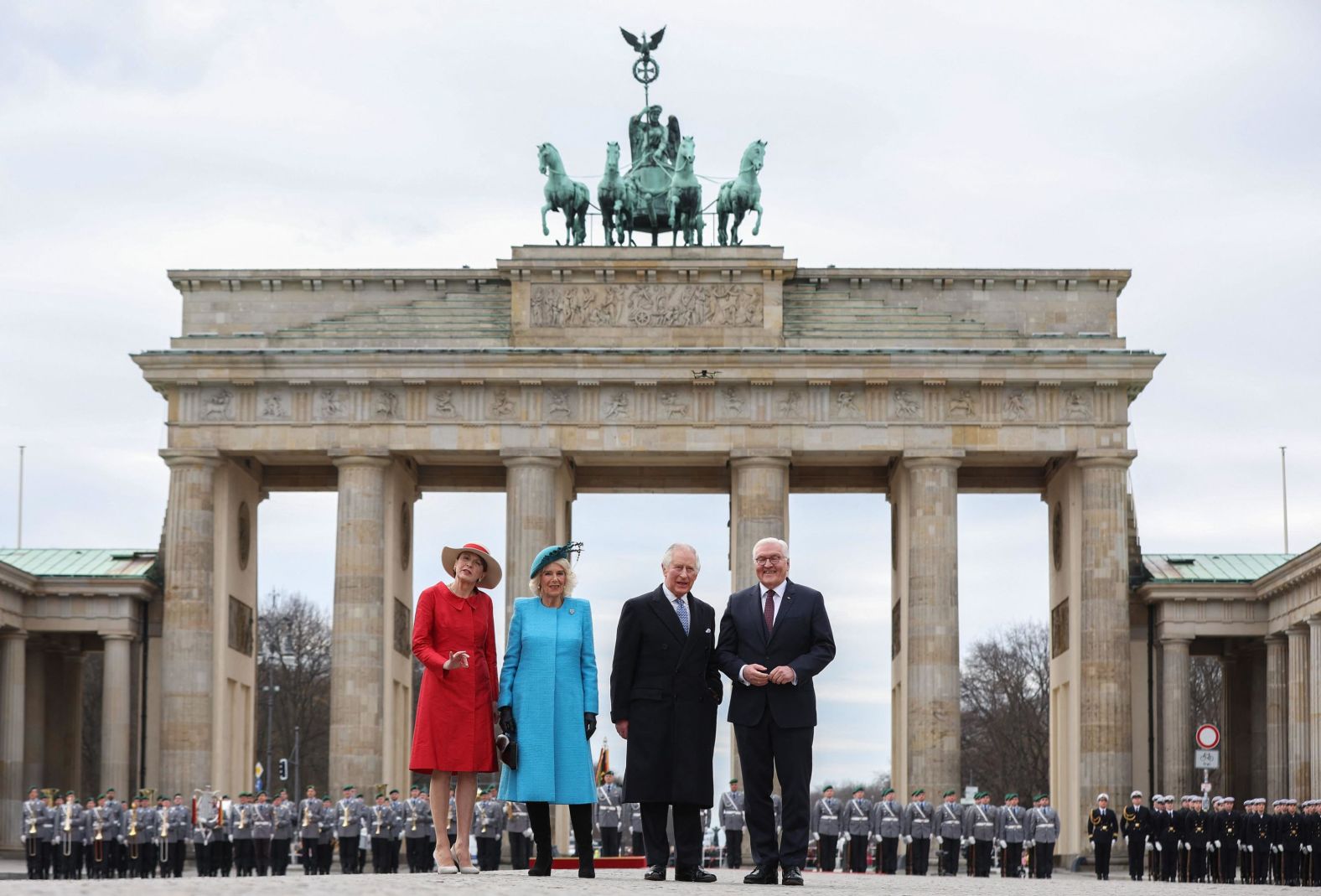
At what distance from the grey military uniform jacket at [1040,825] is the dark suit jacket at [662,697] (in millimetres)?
23554

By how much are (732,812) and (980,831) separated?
4.21 metres

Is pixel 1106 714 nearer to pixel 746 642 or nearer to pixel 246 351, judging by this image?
pixel 246 351

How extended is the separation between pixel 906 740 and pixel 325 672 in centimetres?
4431

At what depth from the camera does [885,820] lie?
37375 mm

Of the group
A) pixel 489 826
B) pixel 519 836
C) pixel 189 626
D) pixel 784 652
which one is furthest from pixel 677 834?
pixel 189 626

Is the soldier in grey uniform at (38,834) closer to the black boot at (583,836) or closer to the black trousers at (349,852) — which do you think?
the black trousers at (349,852)

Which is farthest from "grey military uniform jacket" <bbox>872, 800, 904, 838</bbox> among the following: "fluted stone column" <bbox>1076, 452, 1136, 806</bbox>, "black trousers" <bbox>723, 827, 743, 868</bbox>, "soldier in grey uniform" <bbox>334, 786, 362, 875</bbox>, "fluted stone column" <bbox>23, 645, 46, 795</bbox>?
"fluted stone column" <bbox>23, 645, 46, 795</bbox>

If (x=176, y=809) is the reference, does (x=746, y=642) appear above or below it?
above

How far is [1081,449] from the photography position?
47.1 meters

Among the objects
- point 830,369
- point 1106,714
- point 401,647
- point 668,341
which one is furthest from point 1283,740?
point 401,647

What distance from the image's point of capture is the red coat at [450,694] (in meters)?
14.8

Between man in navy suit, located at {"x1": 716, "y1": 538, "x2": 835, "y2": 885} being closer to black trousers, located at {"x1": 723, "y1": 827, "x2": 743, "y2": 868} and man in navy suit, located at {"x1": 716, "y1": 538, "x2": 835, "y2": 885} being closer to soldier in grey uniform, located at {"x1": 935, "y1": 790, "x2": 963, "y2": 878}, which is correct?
black trousers, located at {"x1": 723, "y1": 827, "x2": 743, "y2": 868}

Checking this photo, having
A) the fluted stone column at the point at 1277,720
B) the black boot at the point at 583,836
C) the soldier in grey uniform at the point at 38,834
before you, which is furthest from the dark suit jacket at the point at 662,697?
the fluted stone column at the point at 1277,720

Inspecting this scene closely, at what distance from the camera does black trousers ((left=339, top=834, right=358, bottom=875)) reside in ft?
126
